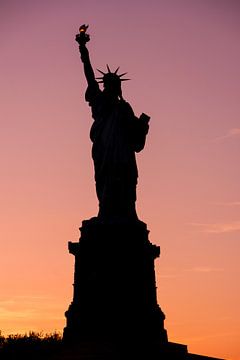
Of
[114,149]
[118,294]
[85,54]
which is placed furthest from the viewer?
[85,54]

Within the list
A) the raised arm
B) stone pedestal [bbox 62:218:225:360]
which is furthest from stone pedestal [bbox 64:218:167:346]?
the raised arm

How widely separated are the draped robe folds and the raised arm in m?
0.22

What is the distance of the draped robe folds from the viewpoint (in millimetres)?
17703

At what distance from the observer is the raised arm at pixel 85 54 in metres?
18.8

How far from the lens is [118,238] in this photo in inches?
666

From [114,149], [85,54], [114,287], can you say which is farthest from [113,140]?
[114,287]

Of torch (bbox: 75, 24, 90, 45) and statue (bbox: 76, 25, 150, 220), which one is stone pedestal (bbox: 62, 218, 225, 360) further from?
torch (bbox: 75, 24, 90, 45)

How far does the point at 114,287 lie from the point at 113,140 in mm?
4153

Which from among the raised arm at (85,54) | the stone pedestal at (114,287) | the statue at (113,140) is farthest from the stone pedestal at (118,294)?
the raised arm at (85,54)

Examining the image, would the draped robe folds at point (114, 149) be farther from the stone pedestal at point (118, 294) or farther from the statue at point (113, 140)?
the stone pedestal at point (118, 294)

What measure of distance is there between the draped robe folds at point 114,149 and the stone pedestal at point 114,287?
2.45 feet

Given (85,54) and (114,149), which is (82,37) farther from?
(114,149)

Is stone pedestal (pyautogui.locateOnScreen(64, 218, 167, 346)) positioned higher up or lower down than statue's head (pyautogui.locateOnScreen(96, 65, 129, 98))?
lower down

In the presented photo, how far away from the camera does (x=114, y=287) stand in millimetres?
16422
